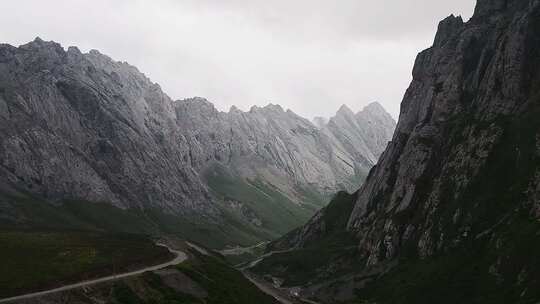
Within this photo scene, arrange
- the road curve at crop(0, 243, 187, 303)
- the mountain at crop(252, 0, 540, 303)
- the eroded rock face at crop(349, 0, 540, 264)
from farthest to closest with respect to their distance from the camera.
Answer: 1. the eroded rock face at crop(349, 0, 540, 264)
2. the mountain at crop(252, 0, 540, 303)
3. the road curve at crop(0, 243, 187, 303)

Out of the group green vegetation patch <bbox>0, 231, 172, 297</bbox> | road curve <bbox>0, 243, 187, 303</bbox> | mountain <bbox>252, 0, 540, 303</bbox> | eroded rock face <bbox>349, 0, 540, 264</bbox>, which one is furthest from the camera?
eroded rock face <bbox>349, 0, 540, 264</bbox>

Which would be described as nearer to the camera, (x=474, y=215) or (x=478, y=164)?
(x=474, y=215)

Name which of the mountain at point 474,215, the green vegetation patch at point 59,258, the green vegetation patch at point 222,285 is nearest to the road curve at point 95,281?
the green vegetation patch at point 59,258

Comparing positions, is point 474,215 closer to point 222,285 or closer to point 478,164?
point 478,164

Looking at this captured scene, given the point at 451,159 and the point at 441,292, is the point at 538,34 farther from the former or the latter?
the point at 441,292

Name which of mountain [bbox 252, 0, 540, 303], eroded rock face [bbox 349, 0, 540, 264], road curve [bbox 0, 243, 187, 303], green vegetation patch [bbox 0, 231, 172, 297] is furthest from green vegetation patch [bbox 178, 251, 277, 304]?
eroded rock face [bbox 349, 0, 540, 264]

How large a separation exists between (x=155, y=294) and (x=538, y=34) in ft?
503

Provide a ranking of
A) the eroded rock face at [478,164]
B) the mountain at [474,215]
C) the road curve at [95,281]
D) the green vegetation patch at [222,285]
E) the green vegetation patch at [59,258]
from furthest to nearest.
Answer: the eroded rock face at [478,164]
the mountain at [474,215]
the green vegetation patch at [222,285]
the green vegetation patch at [59,258]
the road curve at [95,281]

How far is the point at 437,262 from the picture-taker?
149125 mm

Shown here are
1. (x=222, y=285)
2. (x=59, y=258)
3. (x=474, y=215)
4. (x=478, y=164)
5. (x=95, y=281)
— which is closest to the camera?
(x=95, y=281)

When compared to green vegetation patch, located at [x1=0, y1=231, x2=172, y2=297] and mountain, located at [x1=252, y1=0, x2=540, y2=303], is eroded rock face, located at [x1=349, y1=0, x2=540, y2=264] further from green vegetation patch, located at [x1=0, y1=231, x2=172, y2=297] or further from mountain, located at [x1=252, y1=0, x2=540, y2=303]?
Result: green vegetation patch, located at [x1=0, y1=231, x2=172, y2=297]

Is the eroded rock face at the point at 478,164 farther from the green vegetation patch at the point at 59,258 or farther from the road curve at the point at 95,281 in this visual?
the green vegetation patch at the point at 59,258

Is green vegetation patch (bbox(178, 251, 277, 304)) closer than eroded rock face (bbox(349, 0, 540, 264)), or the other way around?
green vegetation patch (bbox(178, 251, 277, 304))

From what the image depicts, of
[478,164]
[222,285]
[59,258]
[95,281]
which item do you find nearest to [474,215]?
[478,164]
